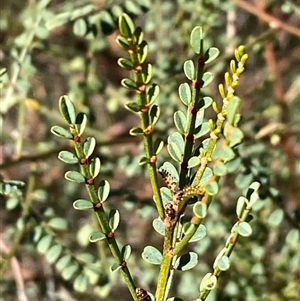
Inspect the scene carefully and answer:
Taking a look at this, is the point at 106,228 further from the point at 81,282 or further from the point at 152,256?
the point at 81,282

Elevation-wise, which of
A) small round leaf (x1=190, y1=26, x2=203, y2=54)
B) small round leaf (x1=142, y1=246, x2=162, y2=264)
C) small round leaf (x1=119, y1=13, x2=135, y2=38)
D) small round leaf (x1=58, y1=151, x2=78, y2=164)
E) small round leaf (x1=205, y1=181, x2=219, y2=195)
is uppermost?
small round leaf (x1=190, y1=26, x2=203, y2=54)

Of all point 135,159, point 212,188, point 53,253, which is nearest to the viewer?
point 212,188

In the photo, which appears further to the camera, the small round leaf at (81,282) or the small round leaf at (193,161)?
the small round leaf at (81,282)

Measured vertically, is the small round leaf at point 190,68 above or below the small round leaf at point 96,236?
above

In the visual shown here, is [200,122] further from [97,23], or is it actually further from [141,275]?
[141,275]

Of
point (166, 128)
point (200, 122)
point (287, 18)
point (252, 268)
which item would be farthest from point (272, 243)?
point (287, 18)

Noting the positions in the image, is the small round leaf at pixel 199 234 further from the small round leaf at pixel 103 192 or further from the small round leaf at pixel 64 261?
the small round leaf at pixel 64 261

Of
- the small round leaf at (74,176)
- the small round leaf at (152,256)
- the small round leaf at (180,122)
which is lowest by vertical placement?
the small round leaf at (152,256)

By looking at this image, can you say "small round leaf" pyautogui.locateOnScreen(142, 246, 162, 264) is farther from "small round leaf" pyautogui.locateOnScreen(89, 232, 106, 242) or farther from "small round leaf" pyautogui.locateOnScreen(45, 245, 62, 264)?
"small round leaf" pyautogui.locateOnScreen(45, 245, 62, 264)

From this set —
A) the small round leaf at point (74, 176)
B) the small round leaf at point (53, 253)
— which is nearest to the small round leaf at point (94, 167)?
the small round leaf at point (74, 176)

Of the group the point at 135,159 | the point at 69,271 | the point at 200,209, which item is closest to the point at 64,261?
the point at 69,271

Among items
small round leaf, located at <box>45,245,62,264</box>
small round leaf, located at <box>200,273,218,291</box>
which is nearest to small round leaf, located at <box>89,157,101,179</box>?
small round leaf, located at <box>200,273,218,291</box>
